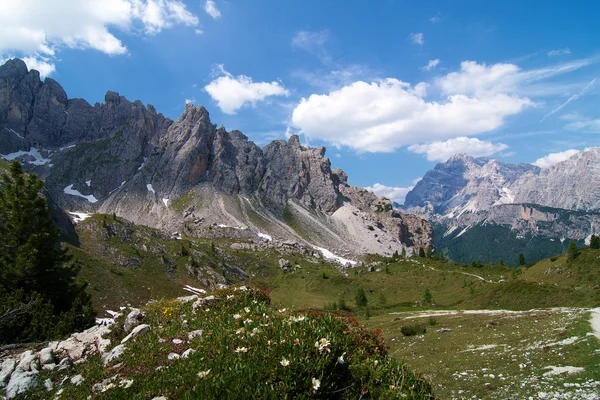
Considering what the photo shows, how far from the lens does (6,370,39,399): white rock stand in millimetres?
10969

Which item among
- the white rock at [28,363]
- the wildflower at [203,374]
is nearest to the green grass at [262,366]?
the wildflower at [203,374]

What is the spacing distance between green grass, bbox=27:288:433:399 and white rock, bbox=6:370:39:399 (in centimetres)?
38

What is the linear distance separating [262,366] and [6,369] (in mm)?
11470

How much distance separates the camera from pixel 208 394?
23.3ft

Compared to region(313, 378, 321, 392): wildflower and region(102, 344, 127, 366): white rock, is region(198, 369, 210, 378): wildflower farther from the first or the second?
region(102, 344, 127, 366): white rock

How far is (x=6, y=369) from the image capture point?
1268cm

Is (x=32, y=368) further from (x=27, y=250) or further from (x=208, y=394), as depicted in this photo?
(x=27, y=250)

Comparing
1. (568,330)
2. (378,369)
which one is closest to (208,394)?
(378,369)

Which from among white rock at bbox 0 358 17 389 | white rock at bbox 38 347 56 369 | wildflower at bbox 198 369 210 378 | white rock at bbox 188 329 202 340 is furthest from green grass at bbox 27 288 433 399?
white rock at bbox 0 358 17 389

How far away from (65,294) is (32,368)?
21.3 metres

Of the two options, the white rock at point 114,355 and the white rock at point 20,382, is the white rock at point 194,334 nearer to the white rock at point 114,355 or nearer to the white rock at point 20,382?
the white rock at point 114,355

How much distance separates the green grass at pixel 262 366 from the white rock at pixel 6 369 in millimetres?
1612

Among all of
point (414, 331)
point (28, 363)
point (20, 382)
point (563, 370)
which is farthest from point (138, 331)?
point (414, 331)

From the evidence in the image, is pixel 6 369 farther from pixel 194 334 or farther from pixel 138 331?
pixel 194 334
